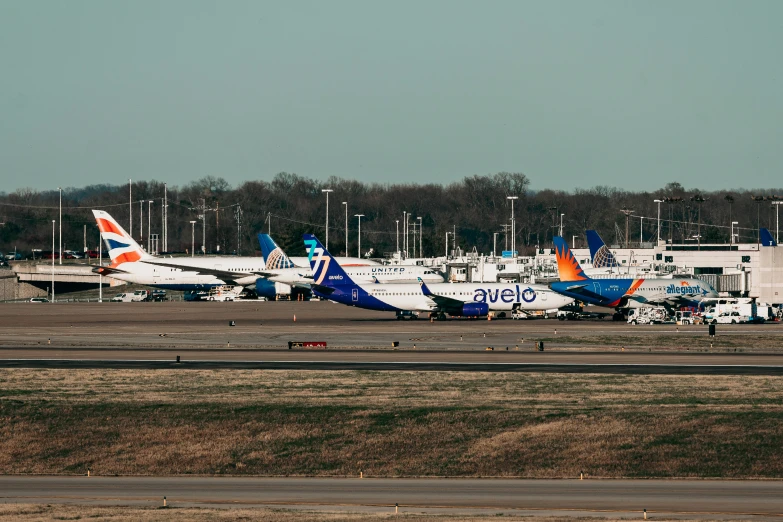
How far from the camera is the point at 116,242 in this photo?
11681 cm

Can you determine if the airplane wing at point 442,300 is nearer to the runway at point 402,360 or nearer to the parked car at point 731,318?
the parked car at point 731,318

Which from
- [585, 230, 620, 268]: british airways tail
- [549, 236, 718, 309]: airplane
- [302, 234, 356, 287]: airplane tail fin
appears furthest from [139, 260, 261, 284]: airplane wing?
[549, 236, 718, 309]: airplane

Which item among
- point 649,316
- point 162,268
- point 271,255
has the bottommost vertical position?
point 649,316

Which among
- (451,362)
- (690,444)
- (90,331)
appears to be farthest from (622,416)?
(90,331)

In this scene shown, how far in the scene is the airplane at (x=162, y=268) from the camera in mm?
116500

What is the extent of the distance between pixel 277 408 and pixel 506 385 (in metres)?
10.7

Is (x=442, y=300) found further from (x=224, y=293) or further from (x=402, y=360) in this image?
(x=224, y=293)

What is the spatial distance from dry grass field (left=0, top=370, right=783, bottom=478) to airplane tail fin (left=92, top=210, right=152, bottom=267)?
246 feet

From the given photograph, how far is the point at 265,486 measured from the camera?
27.6m

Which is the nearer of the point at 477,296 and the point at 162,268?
the point at 477,296

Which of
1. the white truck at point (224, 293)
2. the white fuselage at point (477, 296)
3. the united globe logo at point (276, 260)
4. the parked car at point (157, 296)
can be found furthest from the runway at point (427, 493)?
the parked car at point (157, 296)

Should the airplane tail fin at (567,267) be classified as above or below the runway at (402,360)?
above

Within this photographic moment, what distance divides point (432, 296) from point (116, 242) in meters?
47.2

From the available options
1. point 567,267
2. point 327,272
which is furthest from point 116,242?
point 567,267
